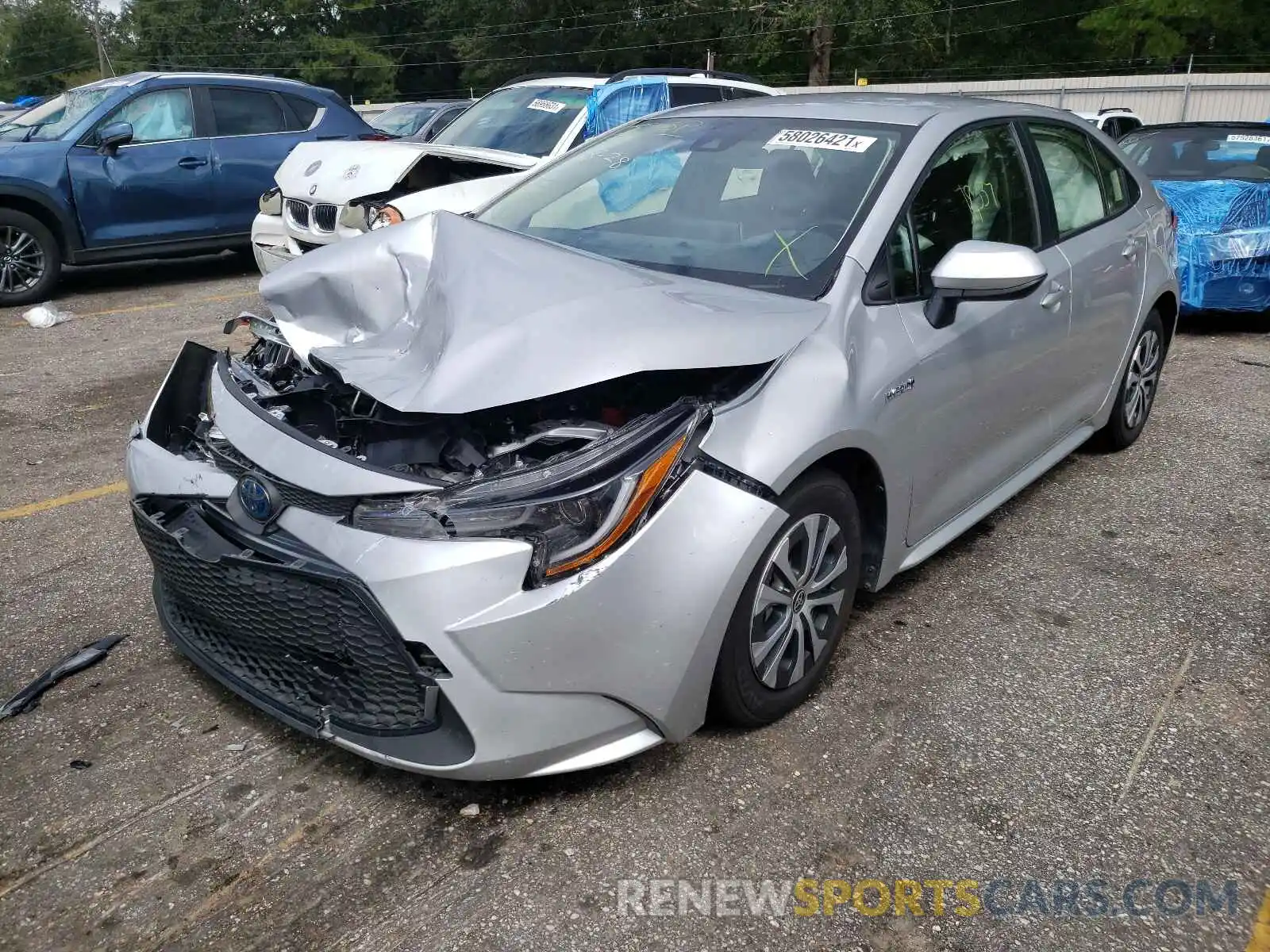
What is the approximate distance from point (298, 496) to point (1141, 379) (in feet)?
13.6

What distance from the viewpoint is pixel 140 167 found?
29.7 feet

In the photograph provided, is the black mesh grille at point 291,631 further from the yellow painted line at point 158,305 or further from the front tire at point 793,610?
the yellow painted line at point 158,305

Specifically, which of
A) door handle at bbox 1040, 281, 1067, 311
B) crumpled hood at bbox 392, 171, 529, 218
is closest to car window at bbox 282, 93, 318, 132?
crumpled hood at bbox 392, 171, 529, 218

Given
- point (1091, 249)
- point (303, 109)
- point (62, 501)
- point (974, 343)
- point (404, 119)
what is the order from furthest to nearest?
1. point (404, 119)
2. point (303, 109)
3. point (62, 501)
4. point (1091, 249)
5. point (974, 343)

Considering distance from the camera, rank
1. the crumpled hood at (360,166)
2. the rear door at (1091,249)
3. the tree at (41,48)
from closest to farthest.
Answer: the rear door at (1091,249) → the crumpled hood at (360,166) → the tree at (41,48)

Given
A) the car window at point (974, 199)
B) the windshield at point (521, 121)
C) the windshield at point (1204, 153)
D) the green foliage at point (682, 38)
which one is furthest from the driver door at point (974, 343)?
the green foliage at point (682, 38)

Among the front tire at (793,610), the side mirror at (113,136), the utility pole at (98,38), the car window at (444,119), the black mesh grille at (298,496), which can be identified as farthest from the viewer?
the utility pole at (98,38)

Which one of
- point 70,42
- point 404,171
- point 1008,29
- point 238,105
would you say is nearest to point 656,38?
point 1008,29

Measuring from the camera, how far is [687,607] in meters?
2.54

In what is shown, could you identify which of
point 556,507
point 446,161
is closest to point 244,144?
point 446,161

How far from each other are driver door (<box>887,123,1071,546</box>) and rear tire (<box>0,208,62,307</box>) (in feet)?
25.0

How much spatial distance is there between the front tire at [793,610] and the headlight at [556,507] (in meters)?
0.41

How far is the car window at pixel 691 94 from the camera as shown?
352 inches

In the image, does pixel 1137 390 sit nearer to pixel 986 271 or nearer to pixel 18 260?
pixel 986 271
